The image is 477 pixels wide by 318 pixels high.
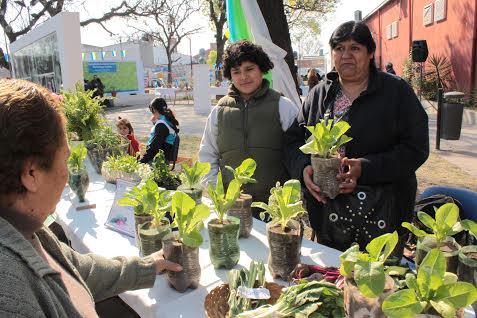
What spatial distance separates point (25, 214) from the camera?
894 millimetres

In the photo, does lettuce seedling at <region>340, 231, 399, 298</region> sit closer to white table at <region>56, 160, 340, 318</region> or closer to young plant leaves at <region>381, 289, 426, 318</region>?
young plant leaves at <region>381, 289, 426, 318</region>

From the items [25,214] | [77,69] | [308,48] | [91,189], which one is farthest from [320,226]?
[308,48]

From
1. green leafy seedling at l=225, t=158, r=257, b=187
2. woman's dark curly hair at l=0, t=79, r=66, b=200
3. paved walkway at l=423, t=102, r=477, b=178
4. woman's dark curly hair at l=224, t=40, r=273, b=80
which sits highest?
woman's dark curly hair at l=224, t=40, r=273, b=80

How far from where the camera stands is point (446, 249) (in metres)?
1.08

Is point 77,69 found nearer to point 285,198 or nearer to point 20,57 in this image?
point 285,198

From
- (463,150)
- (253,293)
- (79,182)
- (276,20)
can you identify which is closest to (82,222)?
(79,182)

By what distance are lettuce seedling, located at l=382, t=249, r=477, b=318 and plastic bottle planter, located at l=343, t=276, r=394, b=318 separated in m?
0.07

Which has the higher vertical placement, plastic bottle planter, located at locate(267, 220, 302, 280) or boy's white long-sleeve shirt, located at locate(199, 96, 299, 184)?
boy's white long-sleeve shirt, located at locate(199, 96, 299, 184)

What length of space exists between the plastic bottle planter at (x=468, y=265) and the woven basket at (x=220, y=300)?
1.63 ft

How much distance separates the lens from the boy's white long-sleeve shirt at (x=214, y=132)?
2273 millimetres

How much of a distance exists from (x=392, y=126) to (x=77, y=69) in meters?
4.90

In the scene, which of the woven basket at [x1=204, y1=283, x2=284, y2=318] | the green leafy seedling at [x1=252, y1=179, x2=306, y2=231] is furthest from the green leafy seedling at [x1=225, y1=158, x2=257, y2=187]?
the woven basket at [x1=204, y1=283, x2=284, y2=318]

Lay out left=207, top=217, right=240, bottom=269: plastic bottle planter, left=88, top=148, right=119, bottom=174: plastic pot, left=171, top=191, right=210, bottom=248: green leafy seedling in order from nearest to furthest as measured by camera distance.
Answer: left=171, top=191, right=210, bottom=248: green leafy seedling, left=207, top=217, right=240, bottom=269: plastic bottle planter, left=88, top=148, right=119, bottom=174: plastic pot

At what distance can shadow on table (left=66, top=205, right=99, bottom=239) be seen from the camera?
1944 millimetres
